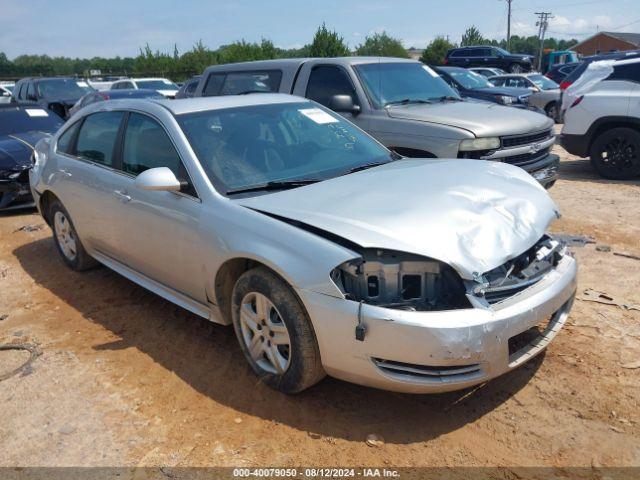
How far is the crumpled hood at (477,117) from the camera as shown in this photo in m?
5.97

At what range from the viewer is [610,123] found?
A: 850cm

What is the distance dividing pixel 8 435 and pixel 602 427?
3.19 meters

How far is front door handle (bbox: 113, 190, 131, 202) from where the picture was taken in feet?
13.7

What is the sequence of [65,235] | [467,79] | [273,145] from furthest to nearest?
[467,79], [65,235], [273,145]

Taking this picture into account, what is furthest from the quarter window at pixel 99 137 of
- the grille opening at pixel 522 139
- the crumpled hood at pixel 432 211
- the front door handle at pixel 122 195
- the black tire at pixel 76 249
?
the grille opening at pixel 522 139

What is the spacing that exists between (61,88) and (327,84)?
12032mm

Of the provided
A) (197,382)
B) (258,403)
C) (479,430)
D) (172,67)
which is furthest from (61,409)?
(172,67)

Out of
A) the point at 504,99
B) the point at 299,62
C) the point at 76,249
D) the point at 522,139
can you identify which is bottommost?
the point at 76,249

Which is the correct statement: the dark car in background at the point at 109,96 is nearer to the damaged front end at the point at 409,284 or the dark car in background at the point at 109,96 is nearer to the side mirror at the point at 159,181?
the side mirror at the point at 159,181

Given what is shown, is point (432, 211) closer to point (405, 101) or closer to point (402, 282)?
point (402, 282)

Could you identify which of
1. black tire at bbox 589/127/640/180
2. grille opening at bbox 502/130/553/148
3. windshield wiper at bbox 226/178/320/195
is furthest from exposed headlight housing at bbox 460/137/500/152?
black tire at bbox 589/127/640/180

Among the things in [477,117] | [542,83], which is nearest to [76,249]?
[477,117]

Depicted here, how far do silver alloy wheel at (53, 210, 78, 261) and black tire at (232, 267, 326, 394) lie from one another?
9.35 feet

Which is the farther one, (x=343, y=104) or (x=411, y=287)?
(x=343, y=104)
